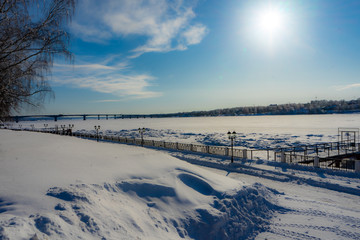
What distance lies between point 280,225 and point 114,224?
5.67 meters

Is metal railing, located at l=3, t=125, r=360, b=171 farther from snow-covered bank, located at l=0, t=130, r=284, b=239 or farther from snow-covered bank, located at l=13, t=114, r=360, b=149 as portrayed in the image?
snow-covered bank, located at l=13, t=114, r=360, b=149

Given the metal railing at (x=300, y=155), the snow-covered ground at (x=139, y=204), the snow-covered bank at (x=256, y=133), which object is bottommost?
the snow-covered bank at (x=256, y=133)

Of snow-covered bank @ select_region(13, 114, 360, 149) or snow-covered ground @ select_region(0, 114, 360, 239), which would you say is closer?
snow-covered ground @ select_region(0, 114, 360, 239)

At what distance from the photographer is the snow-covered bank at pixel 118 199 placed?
4008mm

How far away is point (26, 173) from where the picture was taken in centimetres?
540

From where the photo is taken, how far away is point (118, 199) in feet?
17.5

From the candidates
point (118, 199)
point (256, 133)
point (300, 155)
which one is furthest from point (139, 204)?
point (256, 133)

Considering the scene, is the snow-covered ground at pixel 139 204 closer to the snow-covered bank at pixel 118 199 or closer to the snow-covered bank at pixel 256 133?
the snow-covered bank at pixel 118 199

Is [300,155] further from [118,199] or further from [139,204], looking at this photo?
[118,199]

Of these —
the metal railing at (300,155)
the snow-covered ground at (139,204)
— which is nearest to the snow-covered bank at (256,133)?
the metal railing at (300,155)

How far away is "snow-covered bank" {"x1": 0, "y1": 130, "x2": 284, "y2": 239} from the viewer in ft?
13.1

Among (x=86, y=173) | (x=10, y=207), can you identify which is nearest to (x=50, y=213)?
(x=10, y=207)

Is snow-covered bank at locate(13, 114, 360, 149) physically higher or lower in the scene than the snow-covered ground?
lower

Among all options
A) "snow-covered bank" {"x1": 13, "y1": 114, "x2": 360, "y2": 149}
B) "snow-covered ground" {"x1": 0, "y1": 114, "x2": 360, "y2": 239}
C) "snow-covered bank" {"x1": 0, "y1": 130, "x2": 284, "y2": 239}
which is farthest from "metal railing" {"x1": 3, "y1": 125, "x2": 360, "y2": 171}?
"snow-covered bank" {"x1": 13, "y1": 114, "x2": 360, "y2": 149}
